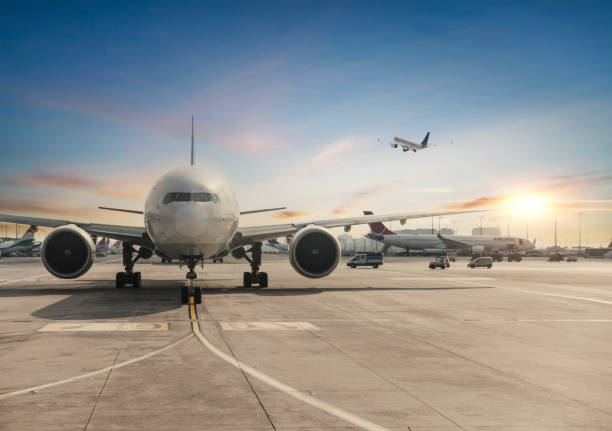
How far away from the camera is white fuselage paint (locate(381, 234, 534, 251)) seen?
104m

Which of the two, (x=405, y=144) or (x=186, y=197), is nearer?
(x=186, y=197)

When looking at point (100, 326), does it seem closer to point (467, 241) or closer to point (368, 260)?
point (368, 260)

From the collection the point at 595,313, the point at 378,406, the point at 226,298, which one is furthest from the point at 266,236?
the point at 378,406

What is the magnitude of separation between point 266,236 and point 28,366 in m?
15.7

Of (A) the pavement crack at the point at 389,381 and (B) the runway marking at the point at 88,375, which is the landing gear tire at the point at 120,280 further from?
(A) the pavement crack at the point at 389,381

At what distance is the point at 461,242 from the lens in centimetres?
10488

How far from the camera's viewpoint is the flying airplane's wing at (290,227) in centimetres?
2275

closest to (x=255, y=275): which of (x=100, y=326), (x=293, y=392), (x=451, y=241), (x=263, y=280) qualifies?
(x=263, y=280)

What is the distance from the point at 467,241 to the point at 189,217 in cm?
9562

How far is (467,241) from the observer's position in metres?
105

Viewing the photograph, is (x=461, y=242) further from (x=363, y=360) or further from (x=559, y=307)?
(x=363, y=360)

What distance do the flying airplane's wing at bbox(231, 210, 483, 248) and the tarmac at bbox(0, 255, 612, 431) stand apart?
6.53 metres

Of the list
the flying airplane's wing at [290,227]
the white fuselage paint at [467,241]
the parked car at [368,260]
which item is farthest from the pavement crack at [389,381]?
the white fuselage paint at [467,241]

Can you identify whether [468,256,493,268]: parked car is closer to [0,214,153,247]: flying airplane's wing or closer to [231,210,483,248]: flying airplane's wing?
[231,210,483,248]: flying airplane's wing
